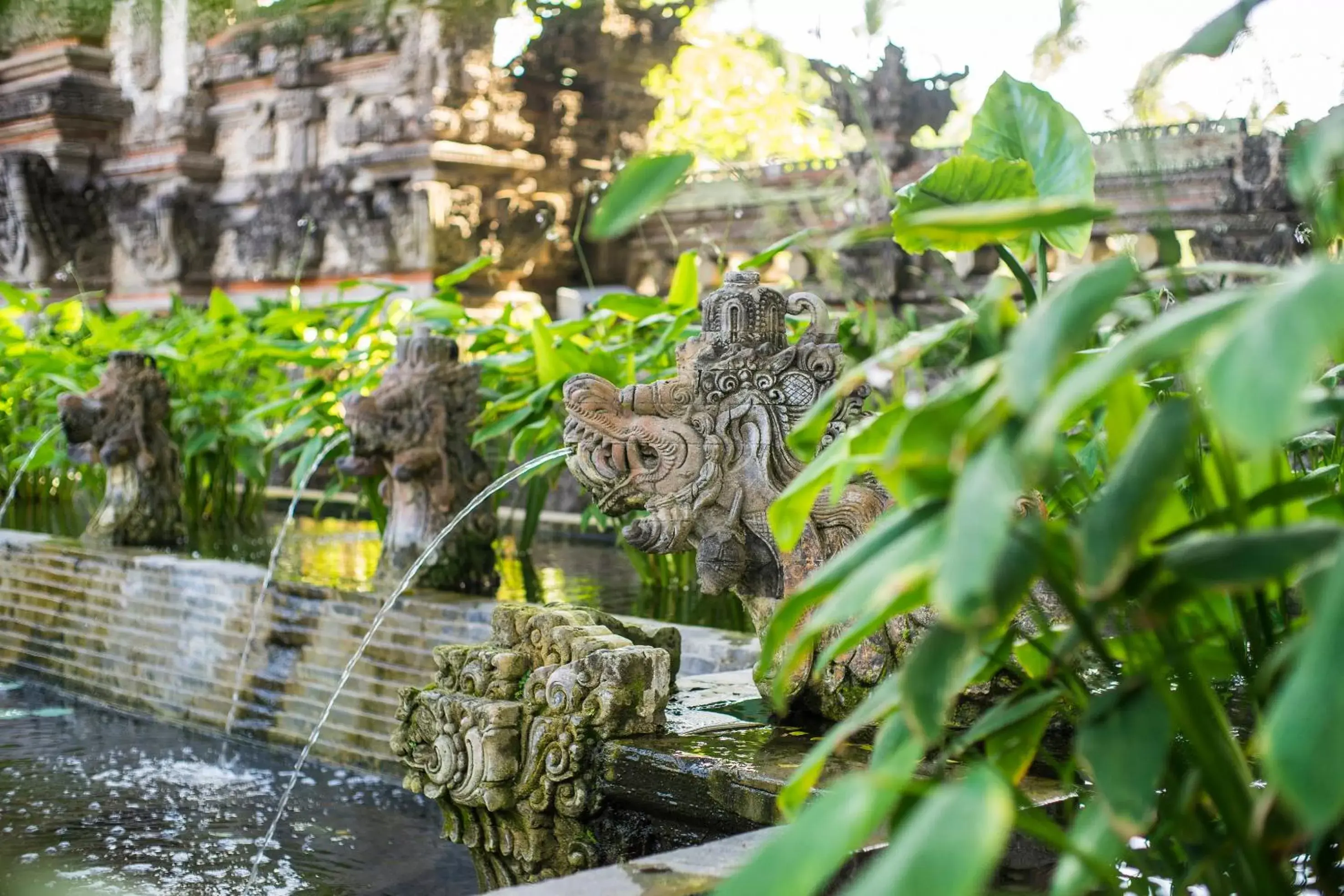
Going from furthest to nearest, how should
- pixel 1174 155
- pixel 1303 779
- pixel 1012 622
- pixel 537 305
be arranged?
pixel 537 305
pixel 1174 155
pixel 1012 622
pixel 1303 779

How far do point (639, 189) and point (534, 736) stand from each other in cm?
164

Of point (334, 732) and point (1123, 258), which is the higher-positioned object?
point (1123, 258)

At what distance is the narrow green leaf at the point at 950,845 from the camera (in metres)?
0.96

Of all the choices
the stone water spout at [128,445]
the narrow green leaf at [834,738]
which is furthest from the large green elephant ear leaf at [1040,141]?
the stone water spout at [128,445]

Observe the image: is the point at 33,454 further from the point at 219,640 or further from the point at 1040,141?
the point at 1040,141

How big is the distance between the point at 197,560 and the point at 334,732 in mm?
1376

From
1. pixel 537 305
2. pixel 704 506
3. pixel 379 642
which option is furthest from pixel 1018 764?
pixel 537 305

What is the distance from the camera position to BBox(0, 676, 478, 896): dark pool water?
3.44 m

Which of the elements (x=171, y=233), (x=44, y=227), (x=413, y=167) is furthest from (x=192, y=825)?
(x=44, y=227)

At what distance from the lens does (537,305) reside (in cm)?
921

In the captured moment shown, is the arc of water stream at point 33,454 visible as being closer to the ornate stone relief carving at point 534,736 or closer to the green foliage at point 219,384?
the green foliage at point 219,384

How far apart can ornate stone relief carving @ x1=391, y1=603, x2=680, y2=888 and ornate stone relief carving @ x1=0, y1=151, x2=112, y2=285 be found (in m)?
10.6

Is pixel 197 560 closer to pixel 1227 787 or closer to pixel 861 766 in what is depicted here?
pixel 861 766

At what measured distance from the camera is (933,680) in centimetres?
115
